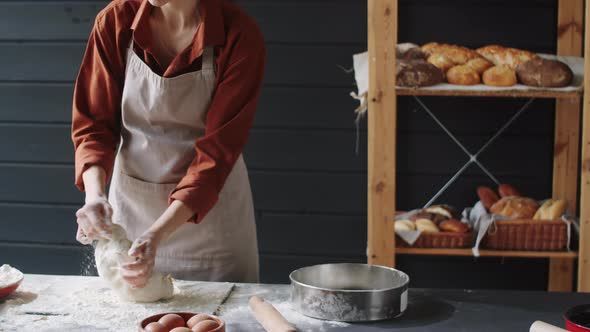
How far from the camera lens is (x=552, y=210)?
8.95ft

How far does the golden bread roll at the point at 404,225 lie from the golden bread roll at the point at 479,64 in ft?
1.97

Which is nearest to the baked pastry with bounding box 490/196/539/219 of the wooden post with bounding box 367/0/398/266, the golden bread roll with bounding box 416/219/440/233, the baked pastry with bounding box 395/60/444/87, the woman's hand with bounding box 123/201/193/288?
the golden bread roll with bounding box 416/219/440/233

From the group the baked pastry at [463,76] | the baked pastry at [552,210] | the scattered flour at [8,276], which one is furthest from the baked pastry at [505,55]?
the scattered flour at [8,276]

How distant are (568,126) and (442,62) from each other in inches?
25.6

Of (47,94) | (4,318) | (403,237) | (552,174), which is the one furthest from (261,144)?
(4,318)

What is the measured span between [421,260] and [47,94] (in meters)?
1.77

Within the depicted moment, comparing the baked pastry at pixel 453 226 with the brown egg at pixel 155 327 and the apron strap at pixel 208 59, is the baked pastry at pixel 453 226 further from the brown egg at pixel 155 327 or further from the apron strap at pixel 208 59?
the brown egg at pixel 155 327

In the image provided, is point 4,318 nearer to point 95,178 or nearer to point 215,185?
point 95,178

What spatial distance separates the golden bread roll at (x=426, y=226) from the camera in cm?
272

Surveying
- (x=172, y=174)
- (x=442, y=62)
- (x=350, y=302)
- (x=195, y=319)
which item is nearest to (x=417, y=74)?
(x=442, y=62)

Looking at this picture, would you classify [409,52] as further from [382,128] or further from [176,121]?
[176,121]

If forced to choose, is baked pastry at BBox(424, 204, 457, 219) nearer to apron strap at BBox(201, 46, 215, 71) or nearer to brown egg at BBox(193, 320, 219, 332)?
apron strap at BBox(201, 46, 215, 71)

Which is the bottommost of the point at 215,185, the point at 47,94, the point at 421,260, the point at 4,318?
the point at 421,260

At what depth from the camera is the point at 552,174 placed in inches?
119
